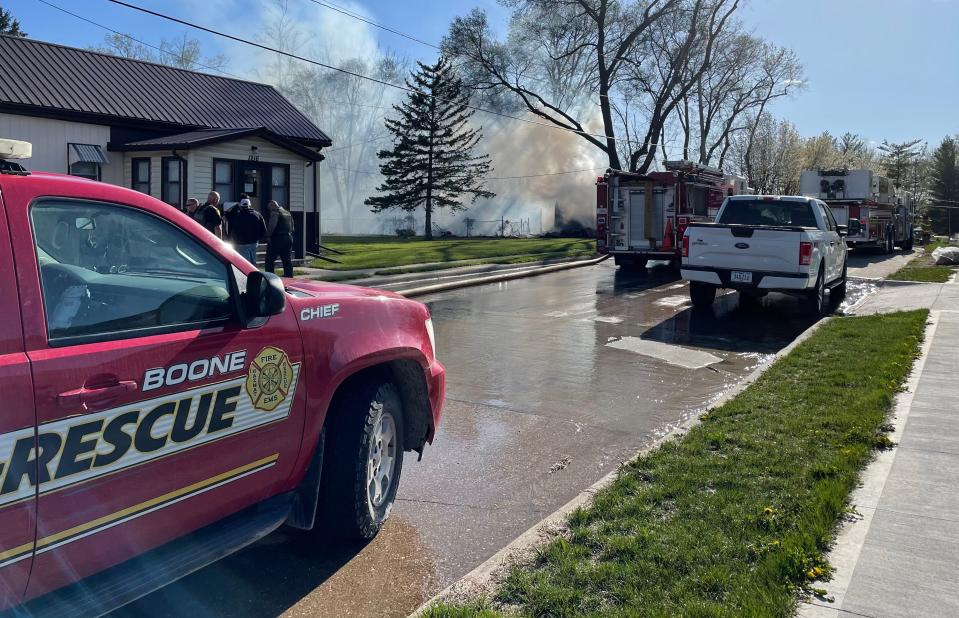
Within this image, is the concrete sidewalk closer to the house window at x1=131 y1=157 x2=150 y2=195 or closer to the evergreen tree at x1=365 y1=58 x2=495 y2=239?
the house window at x1=131 y1=157 x2=150 y2=195

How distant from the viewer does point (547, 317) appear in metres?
12.8

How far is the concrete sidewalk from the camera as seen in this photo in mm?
3393

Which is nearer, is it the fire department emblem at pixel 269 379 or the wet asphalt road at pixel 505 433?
the fire department emblem at pixel 269 379

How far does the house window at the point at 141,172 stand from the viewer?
2055cm

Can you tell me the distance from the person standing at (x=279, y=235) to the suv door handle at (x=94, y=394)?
1262 centimetres

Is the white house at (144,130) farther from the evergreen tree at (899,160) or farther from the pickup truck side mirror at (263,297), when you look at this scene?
the evergreen tree at (899,160)

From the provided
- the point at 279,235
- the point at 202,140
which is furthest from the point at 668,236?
the point at 202,140

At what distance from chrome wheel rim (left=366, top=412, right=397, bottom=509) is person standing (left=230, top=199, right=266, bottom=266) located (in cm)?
1057

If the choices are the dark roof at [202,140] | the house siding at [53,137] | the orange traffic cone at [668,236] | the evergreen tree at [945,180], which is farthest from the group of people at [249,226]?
the evergreen tree at [945,180]

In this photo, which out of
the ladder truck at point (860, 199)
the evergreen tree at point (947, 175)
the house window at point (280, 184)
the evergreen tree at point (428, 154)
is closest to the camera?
the house window at point (280, 184)

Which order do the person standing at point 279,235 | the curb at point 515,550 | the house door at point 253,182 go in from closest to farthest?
the curb at point 515,550
the person standing at point 279,235
the house door at point 253,182

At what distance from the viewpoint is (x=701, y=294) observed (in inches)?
545

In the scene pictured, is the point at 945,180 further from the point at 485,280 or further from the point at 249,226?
the point at 249,226

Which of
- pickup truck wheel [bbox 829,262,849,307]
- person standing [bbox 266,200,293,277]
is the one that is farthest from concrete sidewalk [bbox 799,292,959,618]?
person standing [bbox 266,200,293,277]
